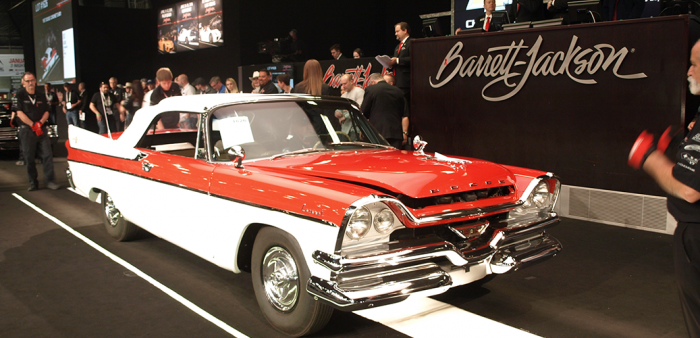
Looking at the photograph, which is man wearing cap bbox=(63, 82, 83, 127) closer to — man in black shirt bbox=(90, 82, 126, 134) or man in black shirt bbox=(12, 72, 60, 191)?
man in black shirt bbox=(90, 82, 126, 134)

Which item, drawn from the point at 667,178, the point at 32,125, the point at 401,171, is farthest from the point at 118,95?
the point at 667,178

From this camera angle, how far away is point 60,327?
3611mm

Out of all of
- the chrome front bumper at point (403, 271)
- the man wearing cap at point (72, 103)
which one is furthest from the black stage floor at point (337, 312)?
the man wearing cap at point (72, 103)

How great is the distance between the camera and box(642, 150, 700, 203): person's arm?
7.60 feet

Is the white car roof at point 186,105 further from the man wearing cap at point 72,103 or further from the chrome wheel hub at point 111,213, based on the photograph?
the man wearing cap at point 72,103

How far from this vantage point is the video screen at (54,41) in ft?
72.8

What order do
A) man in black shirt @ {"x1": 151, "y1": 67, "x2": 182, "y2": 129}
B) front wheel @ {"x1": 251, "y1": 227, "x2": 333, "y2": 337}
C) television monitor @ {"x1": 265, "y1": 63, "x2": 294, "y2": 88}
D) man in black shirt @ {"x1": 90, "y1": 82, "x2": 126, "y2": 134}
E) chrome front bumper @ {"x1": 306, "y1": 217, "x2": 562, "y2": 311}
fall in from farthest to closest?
man in black shirt @ {"x1": 90, "y1": 82, "x2": 126, "y2": 134}, television monitor @ {"x1": 265, "y1": 63, "x2": 294, "y2": 88}, man in black shirt @ {"x1": 151, "y1": 67, "x2": 182, "y2": 129}, front wheel @ {"x1": 251, "y1": 227, "x2": 333, "y2": 337}, chrome front bumper @ {"x1": 306, "y1": 217, "x2": 562, "y2": 311}

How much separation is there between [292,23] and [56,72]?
12.9 m

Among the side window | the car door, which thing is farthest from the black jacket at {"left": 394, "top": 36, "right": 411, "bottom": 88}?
the car door

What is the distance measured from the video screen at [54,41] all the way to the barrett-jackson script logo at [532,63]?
18.9 metres

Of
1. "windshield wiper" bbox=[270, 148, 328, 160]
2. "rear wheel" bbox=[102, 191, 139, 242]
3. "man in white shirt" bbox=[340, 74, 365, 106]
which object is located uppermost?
"man in white shirt" bbox=[340, 74, 365, 106]

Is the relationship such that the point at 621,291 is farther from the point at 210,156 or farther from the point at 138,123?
the point at 138,123

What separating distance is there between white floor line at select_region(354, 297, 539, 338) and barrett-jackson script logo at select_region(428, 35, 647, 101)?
13.0 ft

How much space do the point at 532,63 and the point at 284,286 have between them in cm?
495
